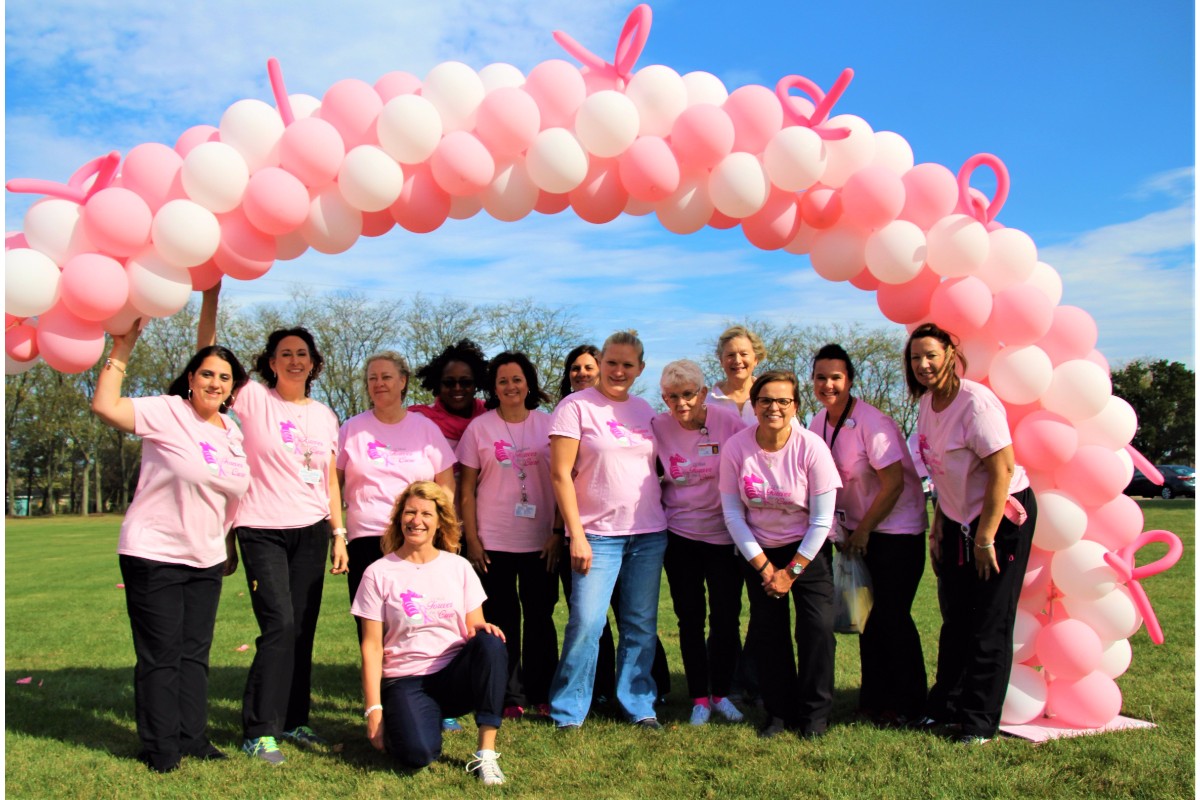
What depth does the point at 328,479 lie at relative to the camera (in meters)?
4.39

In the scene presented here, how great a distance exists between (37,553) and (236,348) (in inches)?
685

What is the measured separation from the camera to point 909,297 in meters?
4.44

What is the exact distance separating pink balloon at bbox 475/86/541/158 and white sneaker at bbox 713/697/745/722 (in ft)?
10.0

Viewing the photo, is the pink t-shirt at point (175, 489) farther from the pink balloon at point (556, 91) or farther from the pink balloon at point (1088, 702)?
the pink balloon at point (1088, 702)

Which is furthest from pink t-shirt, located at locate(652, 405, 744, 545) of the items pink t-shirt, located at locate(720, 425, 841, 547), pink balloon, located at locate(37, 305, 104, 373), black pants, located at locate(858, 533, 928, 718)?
pink balloon, located at locate(37, 305, 104, 373)

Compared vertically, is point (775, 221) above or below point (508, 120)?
below

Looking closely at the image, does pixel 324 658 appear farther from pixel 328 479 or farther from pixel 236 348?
pixel 236 348

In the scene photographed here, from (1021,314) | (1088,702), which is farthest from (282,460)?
(1088,702)

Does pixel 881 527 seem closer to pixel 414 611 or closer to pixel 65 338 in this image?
pixel 414 611

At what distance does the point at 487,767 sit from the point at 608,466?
1.50 m

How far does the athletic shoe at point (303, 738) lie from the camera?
4246mm

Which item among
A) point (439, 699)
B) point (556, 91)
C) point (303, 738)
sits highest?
point (556, 91)

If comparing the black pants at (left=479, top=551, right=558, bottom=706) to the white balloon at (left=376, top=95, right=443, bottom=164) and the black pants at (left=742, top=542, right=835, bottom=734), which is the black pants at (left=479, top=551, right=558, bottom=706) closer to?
the black pants at (left=742, top=542, right=835, bottom=734)

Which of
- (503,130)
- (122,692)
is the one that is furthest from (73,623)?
(503,130)
